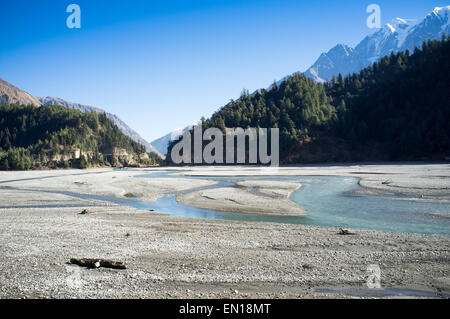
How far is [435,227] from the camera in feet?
54.0

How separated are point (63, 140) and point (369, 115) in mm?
155579

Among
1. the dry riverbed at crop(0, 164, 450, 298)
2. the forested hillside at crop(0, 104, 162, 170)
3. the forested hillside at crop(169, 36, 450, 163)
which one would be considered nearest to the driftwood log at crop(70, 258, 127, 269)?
the dry riverbed at crop(0, 164, 450, 298)

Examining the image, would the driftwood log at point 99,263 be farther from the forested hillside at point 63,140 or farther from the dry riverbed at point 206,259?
the forested hillside at point 63,140

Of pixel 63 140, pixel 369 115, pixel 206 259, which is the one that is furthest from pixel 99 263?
pixel 63 140

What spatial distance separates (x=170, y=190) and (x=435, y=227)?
101 feet

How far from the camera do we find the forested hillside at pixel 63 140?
13888 centimetres

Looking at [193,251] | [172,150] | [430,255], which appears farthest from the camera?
[172,150]

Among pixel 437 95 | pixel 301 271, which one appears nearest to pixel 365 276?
pixel 301 271

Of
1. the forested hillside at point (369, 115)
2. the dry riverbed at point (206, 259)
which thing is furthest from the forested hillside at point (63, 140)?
the dry riverbed at point (206, 259)

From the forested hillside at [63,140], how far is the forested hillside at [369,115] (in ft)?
215

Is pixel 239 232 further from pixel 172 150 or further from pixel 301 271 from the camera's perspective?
pixel 172 150

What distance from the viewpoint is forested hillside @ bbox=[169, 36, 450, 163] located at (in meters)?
97.2

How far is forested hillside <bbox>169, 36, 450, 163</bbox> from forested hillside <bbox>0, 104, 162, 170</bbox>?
65520 mm

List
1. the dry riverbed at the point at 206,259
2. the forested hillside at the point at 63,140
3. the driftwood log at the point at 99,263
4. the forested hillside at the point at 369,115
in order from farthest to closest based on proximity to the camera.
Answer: the forested hillside at the point at 63,140, the forested hillside at the point at 369,115, the driftwood log at the point at 99,263, the dry riverbed at the point at 206,259
